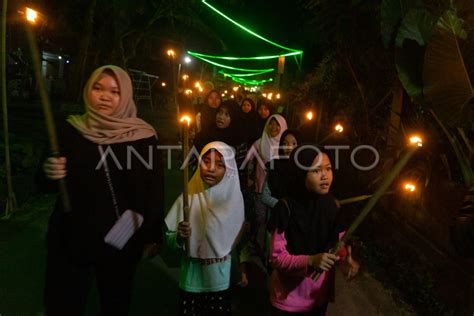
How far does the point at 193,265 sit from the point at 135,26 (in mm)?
16756

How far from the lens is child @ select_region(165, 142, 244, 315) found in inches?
119

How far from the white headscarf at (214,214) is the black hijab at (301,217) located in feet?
1.84

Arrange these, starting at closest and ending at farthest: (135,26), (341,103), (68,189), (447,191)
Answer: (68,189)
(447,191)
(341,103)
(135,26)

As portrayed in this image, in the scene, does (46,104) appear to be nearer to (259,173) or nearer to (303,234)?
(303,234)

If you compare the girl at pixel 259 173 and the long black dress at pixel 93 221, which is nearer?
the long black dress at pixel 93 221

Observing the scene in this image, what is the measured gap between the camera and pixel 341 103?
880 centimetres

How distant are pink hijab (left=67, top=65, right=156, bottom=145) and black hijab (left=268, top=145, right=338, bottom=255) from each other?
971 mm

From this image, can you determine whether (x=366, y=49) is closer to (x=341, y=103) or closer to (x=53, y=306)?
(x=341, y=103)

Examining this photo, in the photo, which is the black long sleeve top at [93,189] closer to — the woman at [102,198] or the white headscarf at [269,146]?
the woman at [102,198]

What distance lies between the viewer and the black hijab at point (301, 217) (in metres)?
2.55

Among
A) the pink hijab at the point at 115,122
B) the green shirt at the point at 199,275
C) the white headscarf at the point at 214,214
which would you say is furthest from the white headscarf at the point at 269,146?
the pink hijab at the point at 115,122

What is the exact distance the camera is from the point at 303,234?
101 inches

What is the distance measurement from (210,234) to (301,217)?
0.77 meters

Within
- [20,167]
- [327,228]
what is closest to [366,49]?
[327,228]
